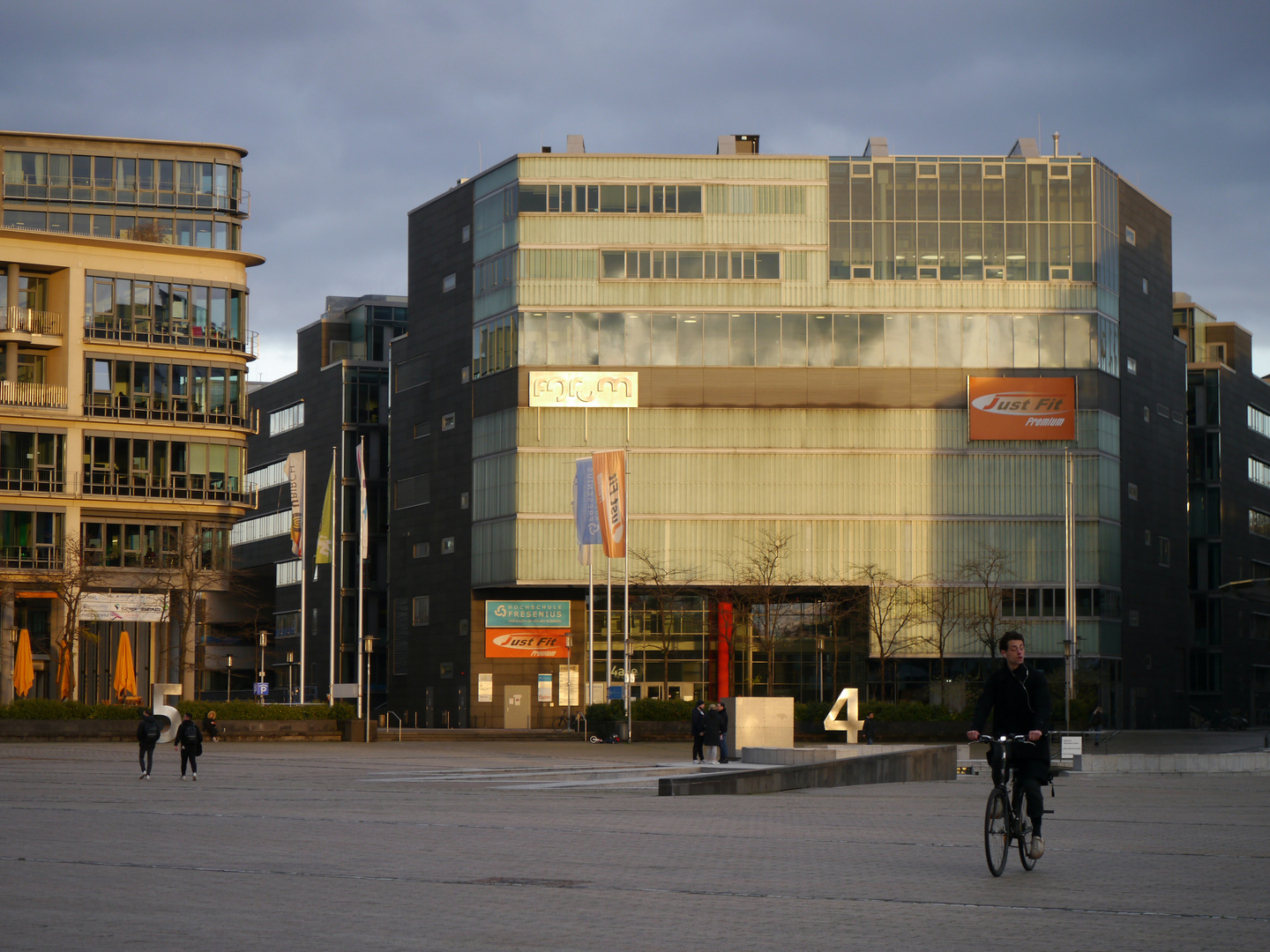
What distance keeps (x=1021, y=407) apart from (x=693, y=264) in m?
17.4

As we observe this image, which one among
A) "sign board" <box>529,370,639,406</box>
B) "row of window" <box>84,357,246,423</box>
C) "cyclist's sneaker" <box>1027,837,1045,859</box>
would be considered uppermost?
"sign board" <box>529,370,639,406</box>

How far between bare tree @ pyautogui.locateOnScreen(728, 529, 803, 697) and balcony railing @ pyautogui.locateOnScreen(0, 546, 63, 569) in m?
31.2

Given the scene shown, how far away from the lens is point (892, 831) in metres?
18.2

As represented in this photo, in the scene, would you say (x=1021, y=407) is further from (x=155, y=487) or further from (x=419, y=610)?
(x=155, y=487)

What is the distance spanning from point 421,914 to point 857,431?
7254 cm

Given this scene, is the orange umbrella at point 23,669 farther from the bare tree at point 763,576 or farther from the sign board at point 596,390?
the bare tree at point 763,576

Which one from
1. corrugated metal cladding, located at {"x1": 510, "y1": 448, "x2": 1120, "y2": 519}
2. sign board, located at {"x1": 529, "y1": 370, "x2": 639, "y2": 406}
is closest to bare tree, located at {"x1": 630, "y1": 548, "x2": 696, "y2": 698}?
corrugated metal cladding, located at {"x1": 510, "y1": 448, "x2": 1120, "y2": 519}

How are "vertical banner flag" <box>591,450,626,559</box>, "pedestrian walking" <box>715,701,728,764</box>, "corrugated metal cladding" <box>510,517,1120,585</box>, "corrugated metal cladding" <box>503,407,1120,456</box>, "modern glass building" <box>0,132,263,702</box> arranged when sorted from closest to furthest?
"pedestrian walking" <box>715,701,728,764</box>
"vertical banner flag" <box>591,450,626,559</box>
"modern glass building" <box>0,132,263,702</box>
"corrugated metal cladding" <box>510,517,1120,585</box>
"corrugated metal cladding" <box>503,407,1120,456</box>

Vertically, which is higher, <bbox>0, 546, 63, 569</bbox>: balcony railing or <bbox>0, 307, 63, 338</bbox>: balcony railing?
<bbox>0, 307, 63, 338</bbox>: balcony railing

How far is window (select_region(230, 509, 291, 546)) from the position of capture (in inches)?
4675

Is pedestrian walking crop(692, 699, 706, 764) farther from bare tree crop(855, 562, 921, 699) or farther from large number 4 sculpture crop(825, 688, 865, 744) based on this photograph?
bare tree crop(855, 562, 921, 699)

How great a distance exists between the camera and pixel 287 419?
388 ft

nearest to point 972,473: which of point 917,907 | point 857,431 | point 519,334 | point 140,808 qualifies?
point 857,431

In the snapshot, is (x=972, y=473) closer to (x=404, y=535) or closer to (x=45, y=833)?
(x=404, y=535)
